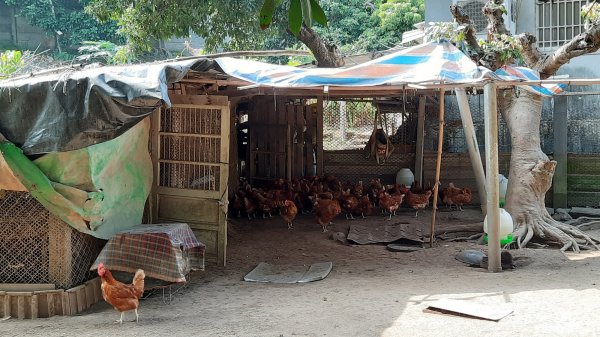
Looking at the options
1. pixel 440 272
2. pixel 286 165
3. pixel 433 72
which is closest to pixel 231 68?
pixel 433 72

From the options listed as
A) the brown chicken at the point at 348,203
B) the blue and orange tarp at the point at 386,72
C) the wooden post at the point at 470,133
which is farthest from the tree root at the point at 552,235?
the blue and orange tarp at the point at 386,72

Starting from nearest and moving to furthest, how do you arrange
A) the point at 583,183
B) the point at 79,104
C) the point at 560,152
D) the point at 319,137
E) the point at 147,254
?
the point at 79,104 < the point at 147,254 < the point at 583,183 < the point at 560,152 < the point at 319,137

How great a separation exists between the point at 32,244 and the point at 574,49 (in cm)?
829

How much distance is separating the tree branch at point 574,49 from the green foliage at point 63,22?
2340cm

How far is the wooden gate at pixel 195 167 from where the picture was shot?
8.34 metres

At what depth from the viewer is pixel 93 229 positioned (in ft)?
23.0

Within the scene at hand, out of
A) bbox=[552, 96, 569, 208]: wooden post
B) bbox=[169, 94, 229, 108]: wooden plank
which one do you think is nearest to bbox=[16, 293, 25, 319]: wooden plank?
bbox=[169, 94, 229, 108]: wooden plank

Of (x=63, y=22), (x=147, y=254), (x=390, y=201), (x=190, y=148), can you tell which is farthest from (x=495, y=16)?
(x=63, y=22)

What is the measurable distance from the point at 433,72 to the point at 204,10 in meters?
7.30

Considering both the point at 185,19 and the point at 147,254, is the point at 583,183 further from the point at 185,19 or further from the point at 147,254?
the point at 147,254

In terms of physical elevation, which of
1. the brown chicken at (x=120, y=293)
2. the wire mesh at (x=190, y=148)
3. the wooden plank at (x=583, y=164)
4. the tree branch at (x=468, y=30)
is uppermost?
the tree branch at (x=468, y=30)

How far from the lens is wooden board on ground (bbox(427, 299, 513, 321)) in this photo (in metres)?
5.80

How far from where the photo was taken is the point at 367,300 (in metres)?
6.65

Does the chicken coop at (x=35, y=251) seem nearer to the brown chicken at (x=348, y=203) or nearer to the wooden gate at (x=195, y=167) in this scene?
the wooden gate at (x=195, y=167)
